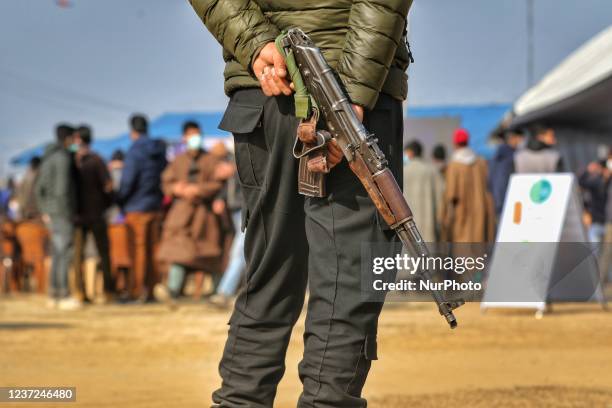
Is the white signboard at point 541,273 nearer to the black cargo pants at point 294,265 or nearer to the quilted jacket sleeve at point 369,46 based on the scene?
the black cargo pants at point 294,265

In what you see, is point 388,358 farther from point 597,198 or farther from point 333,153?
point 597,198

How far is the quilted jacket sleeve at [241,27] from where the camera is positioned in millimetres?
3715

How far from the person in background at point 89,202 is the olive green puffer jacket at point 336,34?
9.74m

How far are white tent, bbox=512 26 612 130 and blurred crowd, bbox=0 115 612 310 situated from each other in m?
2.99

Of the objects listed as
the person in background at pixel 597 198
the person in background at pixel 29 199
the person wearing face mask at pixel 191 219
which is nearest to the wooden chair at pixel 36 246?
the person in background at pixel 29 199

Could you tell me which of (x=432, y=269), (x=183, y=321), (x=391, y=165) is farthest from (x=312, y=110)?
(x=183, y=321)

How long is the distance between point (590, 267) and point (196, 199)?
832cm

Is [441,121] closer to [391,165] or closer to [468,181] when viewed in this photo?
[468,181]

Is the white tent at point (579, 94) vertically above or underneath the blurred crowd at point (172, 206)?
above

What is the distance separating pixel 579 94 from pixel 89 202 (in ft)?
27.4

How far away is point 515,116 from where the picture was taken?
2153 centimetres

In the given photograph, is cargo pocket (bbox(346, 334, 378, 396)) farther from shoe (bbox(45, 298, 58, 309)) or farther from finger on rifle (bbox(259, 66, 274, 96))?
shoe (bbox(45, 298, 58, 309))

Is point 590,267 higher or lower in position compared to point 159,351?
higher

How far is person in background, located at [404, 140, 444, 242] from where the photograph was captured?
1451 centimetres
